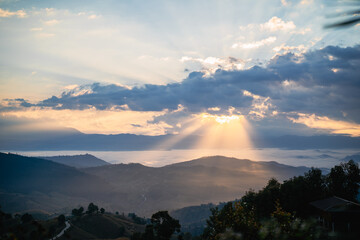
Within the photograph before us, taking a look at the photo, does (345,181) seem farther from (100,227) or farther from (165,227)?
(100,227)

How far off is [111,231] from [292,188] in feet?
325

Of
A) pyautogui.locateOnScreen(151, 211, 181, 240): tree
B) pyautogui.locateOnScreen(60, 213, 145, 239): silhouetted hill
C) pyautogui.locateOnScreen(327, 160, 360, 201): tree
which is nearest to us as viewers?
pyautogui.locateOnScreen(151, 211, 181, 240): tree

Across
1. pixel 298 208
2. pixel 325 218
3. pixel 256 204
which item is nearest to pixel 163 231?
pixel 256 204

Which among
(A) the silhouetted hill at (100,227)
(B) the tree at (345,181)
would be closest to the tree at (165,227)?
(B) the tree at (345,181)

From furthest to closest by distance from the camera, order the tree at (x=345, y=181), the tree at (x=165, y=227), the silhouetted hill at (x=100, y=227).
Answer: the silhouetted hill at (x=100, y=227)
the tree at (x=345, y=181)
the tree at (x=165, y=227)

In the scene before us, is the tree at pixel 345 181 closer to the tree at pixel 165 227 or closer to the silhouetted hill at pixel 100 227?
the tree at pixel 165 227

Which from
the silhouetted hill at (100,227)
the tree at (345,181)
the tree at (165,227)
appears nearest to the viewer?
the tree at (165,227)

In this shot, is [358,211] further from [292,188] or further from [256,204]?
[256,204]

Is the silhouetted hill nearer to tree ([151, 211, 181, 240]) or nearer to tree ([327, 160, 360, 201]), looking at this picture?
tree ([151, 211, 181, 240])

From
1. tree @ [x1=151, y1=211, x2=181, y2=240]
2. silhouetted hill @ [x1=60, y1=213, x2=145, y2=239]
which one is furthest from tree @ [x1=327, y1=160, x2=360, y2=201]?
silhouetted hill @ [x1=60, y1=213, x2=145, y2=239]

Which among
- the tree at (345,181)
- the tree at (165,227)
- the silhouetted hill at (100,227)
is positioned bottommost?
the silhouetted hill at (100,227)

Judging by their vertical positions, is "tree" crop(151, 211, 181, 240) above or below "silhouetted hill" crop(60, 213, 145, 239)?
above

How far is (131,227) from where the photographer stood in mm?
155375

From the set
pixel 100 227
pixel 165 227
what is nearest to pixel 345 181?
pixel 165 227
